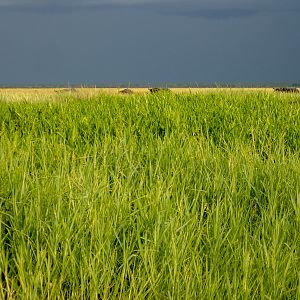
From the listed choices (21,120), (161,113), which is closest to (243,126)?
(161,113)

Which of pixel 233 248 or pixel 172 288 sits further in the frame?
pixel 233 248

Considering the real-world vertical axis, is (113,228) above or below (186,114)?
below

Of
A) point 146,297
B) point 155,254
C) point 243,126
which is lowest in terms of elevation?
point 146,297

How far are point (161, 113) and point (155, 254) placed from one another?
5173 mm

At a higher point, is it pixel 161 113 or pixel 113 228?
pixel 161 113

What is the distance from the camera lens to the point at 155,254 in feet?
8.50

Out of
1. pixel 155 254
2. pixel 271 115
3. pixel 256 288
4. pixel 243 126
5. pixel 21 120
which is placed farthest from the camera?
pixel 21 120

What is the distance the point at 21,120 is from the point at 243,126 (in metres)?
3.33

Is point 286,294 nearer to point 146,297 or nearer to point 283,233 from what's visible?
point 283,233

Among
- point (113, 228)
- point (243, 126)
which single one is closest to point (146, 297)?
point (113, 228)

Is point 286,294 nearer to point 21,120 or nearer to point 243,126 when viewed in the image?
point 243,126

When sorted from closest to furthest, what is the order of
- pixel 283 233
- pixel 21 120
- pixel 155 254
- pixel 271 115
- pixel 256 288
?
pixel 256 288
pixel 155 254
pixel 283 233
pixel 271 115
pixel 21 120

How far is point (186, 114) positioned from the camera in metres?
7.64

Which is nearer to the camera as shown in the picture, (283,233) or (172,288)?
(172,288)
